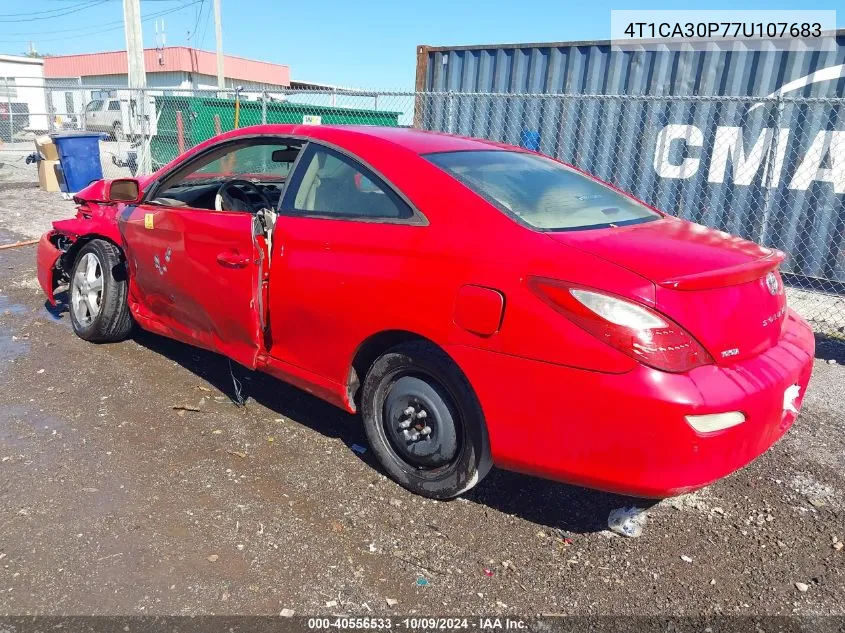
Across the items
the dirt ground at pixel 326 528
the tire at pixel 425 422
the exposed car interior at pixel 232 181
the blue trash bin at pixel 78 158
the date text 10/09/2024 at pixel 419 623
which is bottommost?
the date text 10/09/2024 at pixel 419 623

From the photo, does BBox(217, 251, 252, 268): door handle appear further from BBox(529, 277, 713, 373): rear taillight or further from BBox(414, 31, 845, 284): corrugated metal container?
BBox(414, 31, 845, 284): corrugated metal container

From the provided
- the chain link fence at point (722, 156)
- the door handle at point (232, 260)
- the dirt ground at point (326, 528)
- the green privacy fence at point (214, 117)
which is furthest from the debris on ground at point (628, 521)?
the green privacy fence at point (214, 117)

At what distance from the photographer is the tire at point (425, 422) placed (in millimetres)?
2727

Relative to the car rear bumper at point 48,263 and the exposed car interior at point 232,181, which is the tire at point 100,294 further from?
the exposed car interior at point 232,181

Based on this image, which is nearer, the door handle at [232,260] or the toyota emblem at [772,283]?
the toyota emblem at [772,283]

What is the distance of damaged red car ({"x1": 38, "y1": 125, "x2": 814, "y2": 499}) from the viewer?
230cm

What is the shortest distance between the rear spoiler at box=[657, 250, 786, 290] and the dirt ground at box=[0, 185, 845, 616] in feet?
3.62

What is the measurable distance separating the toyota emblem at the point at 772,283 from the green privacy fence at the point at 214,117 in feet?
32.0

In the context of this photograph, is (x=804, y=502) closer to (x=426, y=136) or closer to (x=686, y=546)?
(x=686, y=546)

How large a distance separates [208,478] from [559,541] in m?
1.59

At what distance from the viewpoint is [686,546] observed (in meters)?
2.76

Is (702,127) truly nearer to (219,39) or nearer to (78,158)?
(78,158)

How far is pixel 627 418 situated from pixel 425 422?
3.12 ft

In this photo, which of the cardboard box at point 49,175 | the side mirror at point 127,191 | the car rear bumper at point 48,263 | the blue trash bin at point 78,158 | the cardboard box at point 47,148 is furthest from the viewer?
the cardboard box at point 49,175
